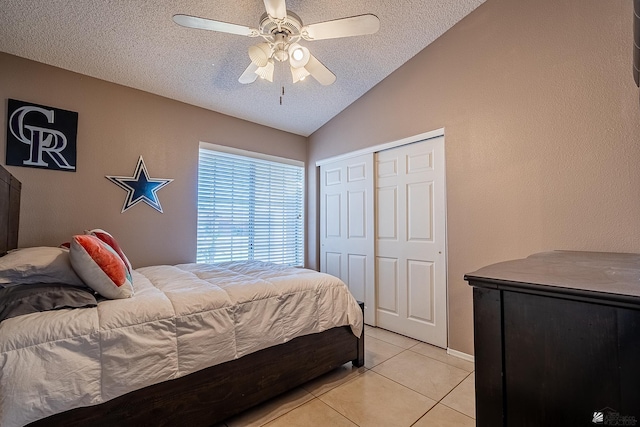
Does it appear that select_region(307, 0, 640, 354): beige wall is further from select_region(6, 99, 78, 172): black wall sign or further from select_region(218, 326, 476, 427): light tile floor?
select_region(6, 99, 78, 172): black wall sign

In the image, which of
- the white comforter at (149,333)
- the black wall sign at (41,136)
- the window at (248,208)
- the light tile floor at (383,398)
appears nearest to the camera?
the white comforter at (149,333)

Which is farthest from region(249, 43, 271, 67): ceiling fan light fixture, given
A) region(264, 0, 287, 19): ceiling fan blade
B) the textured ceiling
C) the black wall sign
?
the black wall sign

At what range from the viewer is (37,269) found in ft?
4.44

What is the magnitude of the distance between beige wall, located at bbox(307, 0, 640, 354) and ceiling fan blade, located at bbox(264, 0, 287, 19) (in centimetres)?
168

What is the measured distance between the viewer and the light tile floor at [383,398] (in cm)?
162

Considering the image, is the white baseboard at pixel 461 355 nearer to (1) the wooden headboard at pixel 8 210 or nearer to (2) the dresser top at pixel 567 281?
(2) the dresser top at pixel 567 281

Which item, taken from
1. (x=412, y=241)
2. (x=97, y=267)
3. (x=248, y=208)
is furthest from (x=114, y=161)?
(x=412, y=241)

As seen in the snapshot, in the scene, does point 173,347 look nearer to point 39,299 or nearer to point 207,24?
point 39,299

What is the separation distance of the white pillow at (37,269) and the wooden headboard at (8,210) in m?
0.49

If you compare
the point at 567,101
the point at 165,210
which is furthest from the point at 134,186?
the point at 567,101

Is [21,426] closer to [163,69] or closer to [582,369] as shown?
[582,369]

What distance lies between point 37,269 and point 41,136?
5.23 feet

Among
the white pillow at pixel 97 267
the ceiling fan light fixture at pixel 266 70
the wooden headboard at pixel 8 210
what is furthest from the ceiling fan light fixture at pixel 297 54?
the wooden headboard at pixel 8 210

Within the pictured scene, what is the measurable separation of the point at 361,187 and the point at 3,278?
2940mm
